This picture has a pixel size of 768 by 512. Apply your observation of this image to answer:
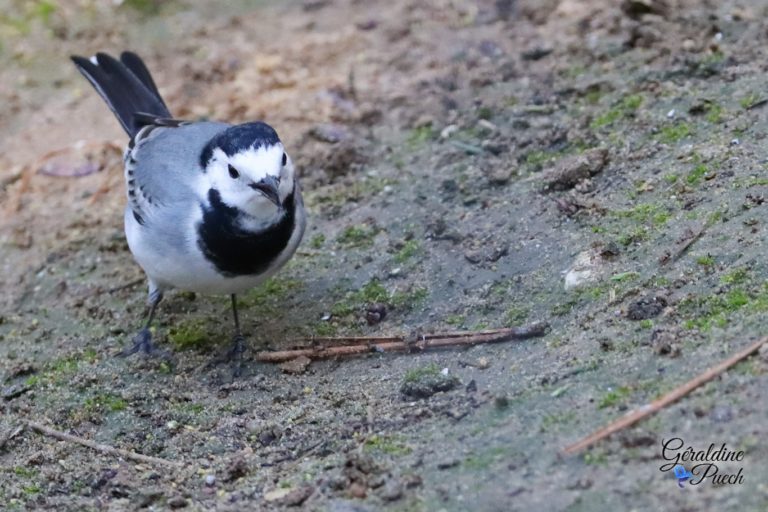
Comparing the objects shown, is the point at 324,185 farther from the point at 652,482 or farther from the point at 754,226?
the point at 652,482

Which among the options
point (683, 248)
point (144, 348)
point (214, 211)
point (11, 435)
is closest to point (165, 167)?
point (214, 211)

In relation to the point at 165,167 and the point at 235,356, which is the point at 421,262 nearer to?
the point at 235,356

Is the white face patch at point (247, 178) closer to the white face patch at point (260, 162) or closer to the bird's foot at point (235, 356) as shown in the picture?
the white face patch at point (260, 162)

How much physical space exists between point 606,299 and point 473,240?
1.11 m

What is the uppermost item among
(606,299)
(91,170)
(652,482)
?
(652,482)

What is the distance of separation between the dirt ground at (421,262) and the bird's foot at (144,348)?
62 mm

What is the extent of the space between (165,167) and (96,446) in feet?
5.08

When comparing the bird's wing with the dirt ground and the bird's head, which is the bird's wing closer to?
the bird's head

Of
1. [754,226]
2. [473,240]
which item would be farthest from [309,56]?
[754,226]

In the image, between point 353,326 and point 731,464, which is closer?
point 731,464

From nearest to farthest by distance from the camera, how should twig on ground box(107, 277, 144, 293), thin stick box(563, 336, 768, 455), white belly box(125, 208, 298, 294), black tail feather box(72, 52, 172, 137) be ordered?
1. thin stick box(563, 336, 768, 455)
2. white belly box(125, 208, 298, 294)
3. twig on ground box(107, 277, 144, 293)
4. black tail feather box(72, 52, 172, 137)

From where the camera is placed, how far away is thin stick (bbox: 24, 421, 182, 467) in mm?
4203

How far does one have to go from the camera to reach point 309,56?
7.88 meters

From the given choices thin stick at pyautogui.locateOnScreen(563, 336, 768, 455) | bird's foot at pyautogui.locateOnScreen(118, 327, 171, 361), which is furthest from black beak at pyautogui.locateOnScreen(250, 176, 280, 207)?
thin stick at pyautogui.locateOnScreen(563, 336, 768, 455)
